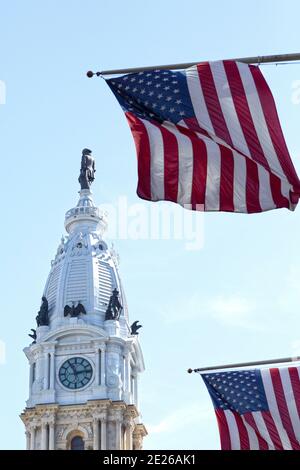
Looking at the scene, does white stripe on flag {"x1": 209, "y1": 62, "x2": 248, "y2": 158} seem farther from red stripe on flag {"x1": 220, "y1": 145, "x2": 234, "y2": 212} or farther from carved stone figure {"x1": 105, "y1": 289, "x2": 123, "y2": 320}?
carved stone figure {"x1": 105, "y1": 289, "x2": 123, "y2": 320}

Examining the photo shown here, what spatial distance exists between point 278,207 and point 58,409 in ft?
241

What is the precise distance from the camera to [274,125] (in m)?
32.2

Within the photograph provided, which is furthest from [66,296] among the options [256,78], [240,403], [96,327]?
[256,78]

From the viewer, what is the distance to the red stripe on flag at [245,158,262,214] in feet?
105

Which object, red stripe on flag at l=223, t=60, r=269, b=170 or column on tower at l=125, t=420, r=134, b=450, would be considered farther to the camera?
column on tower at l=125, t=420, r=134, b=450

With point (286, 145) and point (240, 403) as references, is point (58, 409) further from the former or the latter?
point (286, 145)

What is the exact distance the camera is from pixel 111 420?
338 feet

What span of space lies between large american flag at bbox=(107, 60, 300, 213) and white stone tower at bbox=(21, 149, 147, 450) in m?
70.5

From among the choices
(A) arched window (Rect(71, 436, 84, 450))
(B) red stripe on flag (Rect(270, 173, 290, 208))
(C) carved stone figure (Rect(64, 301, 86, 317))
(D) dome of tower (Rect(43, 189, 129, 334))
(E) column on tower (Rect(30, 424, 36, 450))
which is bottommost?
(B) red stripe on flag (Rect(270, 173, 290, 208))

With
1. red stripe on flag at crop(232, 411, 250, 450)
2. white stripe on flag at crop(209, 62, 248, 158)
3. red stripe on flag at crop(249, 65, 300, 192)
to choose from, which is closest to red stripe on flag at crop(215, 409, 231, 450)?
red stripe on flag at crop(232, 411, 250, 450)

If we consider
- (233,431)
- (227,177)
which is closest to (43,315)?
(233,431)

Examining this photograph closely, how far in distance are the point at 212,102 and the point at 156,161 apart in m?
2.28

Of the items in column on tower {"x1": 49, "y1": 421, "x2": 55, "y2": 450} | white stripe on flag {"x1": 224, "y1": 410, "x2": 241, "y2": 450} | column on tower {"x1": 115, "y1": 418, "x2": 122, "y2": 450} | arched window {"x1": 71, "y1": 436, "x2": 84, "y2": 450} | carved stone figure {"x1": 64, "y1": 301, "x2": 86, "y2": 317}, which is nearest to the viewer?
white stripe on flag {"x1": 224, "y1": 410, "x2": 241, "y2": 450}
